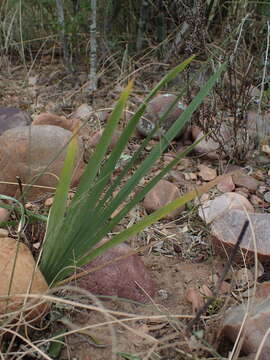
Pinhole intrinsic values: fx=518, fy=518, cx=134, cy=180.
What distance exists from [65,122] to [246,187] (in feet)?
2.75

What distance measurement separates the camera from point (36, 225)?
1495 mm

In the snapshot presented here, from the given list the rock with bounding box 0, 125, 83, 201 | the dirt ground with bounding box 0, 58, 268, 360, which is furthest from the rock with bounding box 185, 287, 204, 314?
the rock with bounding box 0, 125, 83, 201

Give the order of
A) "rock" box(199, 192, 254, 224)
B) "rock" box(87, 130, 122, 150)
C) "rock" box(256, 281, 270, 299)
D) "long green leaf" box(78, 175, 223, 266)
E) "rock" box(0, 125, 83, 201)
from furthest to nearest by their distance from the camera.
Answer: "rock" box(87, 130, 122, 150) < "rock" box(0, 125, 83, 201) < "rock" box(199, 192, 254, 224) < "rock" box(256, 281, 270, 299) < "long green leaf" box(78, 175, 223, 266)

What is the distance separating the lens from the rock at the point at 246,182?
1998 mm

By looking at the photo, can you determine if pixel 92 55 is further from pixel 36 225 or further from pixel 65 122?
pixel 36 225

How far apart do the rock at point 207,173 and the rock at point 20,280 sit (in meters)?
0.99

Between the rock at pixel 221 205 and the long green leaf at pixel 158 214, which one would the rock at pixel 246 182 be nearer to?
the rock at pixel 221 205

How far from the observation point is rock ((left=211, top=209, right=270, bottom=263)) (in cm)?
155

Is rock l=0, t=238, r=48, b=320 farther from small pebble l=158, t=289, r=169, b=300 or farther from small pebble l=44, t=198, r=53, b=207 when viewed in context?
small pebble l=44, t=198, r=53, b=207

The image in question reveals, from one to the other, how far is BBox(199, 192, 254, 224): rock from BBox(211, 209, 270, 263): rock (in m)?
0.08

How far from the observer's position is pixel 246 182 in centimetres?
202

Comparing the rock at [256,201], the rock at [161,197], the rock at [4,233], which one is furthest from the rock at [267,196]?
the rock at [4,233]

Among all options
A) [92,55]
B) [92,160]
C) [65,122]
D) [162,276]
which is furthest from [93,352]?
[92,55]

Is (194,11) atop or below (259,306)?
atop
